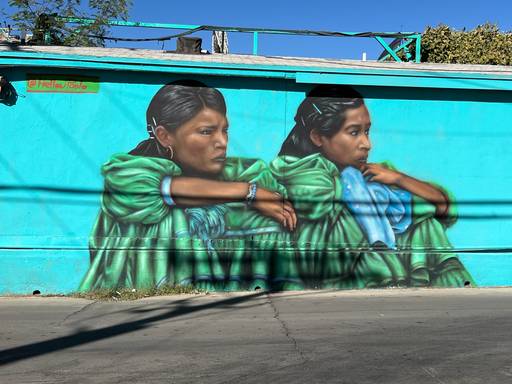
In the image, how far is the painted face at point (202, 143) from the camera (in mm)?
8289

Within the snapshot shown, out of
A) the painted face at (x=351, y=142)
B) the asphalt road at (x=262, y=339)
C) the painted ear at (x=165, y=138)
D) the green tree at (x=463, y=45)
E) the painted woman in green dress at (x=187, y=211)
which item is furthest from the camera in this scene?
the green tree at (x=463, y=45)

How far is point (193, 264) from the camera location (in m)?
Result: 8.23

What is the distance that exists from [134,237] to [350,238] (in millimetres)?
3397

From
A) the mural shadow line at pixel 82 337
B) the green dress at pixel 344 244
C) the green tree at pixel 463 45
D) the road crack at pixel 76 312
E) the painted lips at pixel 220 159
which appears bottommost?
the road crack at pixel 76 312

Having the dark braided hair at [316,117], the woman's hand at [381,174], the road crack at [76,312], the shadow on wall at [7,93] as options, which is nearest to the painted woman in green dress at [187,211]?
the dark braided hair at [316,117]

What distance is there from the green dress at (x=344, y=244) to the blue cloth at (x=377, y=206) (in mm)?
99

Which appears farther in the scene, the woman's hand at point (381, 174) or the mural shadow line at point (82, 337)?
the woman's hand at point (381, 174)

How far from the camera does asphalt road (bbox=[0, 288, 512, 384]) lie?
15.1 feet

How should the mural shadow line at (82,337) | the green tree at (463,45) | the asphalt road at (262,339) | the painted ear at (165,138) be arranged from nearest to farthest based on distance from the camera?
the asphalt road at (262,339) < the mural shadow line at (82,337) < the painted ear at (165,138) < the green tree at (463,45)

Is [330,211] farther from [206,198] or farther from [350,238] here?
[206,198]

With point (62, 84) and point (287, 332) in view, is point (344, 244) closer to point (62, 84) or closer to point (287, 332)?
point (287, 332)

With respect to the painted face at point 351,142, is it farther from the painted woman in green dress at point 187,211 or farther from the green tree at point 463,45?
the green tree at point 463,45

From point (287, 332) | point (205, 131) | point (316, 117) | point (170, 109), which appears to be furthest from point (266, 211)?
point (287, 332)

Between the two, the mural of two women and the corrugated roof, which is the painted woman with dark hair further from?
the corrugated roof
